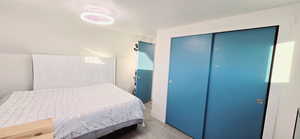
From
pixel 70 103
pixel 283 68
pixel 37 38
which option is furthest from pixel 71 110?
pixel 283 68

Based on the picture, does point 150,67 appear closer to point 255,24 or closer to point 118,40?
point 118,40

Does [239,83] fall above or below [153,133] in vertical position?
above

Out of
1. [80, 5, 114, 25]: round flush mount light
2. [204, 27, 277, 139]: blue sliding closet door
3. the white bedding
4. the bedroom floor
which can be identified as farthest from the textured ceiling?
the bedroom floor

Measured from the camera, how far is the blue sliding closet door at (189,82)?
1.99 metres

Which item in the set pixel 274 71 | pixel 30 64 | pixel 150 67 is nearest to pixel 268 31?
pixel 274 71

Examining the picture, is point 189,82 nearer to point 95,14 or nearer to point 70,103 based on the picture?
point 95,14

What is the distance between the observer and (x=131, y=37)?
3.72m

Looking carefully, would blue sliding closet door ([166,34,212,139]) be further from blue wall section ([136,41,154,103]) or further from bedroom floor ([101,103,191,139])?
blue wall section ([136,41,154,103])

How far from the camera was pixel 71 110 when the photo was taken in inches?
63.1

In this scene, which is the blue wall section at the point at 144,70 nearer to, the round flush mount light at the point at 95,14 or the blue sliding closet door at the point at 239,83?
the round flush mount light at the point at 95,14

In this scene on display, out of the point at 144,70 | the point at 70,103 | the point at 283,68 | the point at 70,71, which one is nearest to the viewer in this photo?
the point at 283,68

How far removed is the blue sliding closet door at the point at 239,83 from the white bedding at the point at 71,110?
140 cm

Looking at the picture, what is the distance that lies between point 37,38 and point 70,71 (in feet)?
2.94

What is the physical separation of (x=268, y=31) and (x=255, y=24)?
17 centimetres
